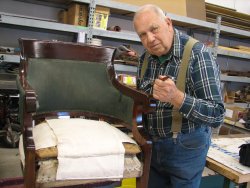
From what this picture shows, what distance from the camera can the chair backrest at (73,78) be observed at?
51.4 inches

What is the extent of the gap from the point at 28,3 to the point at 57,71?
1845mm

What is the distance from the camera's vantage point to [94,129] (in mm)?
1155

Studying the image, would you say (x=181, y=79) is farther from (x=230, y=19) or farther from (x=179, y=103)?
(x=230, y=19)

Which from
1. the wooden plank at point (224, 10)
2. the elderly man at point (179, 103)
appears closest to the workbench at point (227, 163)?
the elderly man at point (179, 103)

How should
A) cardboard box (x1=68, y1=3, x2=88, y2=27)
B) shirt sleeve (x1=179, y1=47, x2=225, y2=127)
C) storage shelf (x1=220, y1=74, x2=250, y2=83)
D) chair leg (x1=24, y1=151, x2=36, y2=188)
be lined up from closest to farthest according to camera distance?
chair leg (x1=24, y1=151, x2=36, y2=188) < shirt sleeve (x1=179, y1=47, x2=225, y2=127) < cardboard box (x1=68, y1=3, x2=88, y2=27) < storage shelf (x1=220, y1=74, x2=250, y2=83)

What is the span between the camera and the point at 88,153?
100 cm

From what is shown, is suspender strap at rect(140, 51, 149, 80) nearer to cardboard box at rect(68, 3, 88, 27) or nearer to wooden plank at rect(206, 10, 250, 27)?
cardboard box at rect(68, 3, 88, 27)

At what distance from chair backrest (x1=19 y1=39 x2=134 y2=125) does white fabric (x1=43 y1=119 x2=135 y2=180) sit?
9.1 inches

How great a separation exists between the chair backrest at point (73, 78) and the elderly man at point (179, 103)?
175 mm

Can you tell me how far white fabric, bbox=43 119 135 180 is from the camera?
3.18ft

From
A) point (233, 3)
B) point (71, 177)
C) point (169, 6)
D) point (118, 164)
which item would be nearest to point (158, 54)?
point (118, 164)

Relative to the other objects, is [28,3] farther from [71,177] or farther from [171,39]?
[71,177]

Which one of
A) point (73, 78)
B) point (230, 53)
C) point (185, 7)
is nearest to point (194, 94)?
point (73, 78)

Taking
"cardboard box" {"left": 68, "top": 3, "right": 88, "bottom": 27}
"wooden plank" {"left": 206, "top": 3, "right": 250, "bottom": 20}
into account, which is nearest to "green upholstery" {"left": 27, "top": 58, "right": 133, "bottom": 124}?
"cardboard box" {"left": 68, "top": 3, "right": 88, "bottom": 27}
